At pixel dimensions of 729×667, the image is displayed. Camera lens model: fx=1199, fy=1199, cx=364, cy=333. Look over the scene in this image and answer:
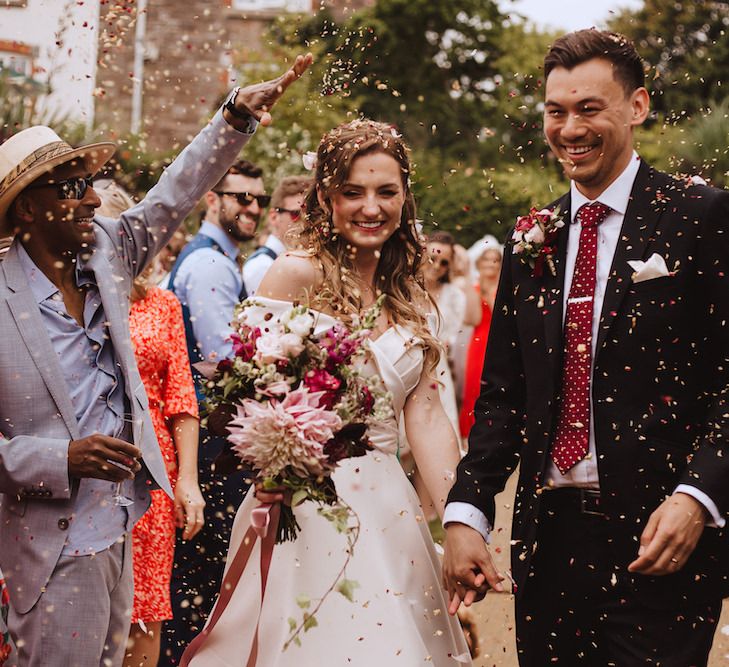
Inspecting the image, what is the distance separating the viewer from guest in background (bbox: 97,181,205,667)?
218 inches

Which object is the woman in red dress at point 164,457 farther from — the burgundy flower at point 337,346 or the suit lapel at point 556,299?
the suit lapel at point 556,299

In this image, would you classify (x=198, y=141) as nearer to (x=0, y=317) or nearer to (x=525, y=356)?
(x=0, y=317)

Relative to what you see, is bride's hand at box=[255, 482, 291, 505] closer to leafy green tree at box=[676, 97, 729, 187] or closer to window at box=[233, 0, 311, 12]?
leafy green tree at box=[676, 97, 729, 187]

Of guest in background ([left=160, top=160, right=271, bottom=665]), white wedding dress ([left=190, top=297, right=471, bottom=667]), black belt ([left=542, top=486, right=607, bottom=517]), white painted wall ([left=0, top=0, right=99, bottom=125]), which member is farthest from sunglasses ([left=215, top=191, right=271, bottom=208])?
black belt ([left=542, top=486, right=607, bottom=517])

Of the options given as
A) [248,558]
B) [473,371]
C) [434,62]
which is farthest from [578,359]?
[434,62]

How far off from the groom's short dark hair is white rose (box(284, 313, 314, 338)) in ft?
3.81

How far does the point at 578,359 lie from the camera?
148 inches

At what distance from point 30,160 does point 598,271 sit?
77.2 inches

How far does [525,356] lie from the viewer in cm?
391

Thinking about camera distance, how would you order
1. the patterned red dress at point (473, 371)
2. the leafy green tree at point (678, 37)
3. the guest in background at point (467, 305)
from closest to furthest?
the patterned red dress at point (473, 371)
the guest in background at point (467, 305)
the leafy green tree at point (678, 37)

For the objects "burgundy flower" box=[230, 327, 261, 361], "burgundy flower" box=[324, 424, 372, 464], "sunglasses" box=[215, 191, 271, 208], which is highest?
"sunglasses" box=[215, 191, 271, 208]

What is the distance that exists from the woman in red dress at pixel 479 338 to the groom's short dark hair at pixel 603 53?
20.6 feet

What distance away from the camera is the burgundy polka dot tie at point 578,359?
372 centimetres

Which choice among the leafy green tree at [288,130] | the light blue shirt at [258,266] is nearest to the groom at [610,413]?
the light blue shirt at [258,266]
